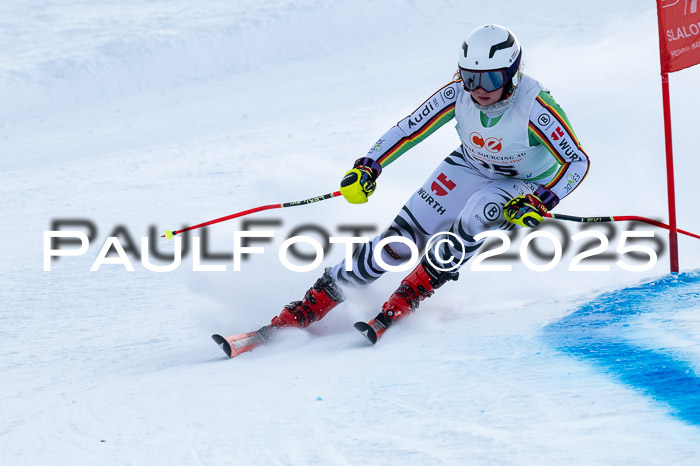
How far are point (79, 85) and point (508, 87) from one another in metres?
9.32

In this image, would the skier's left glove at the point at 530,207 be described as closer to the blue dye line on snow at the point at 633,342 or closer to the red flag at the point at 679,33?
the blue dye line on snow at the point at 633,342

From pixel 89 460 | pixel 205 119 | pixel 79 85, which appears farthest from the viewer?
pixel 79 85

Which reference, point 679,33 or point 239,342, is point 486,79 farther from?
point 239,342

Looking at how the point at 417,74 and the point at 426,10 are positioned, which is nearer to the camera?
the point at 417,74

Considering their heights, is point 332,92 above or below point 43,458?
above

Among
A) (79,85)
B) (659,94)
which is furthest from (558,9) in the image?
(79,85)

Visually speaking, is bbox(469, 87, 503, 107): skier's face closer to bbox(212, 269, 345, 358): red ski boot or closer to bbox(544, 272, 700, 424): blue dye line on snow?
bbox(544, 272, 700, 424): blue dye line on snow

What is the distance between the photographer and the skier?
152 inches

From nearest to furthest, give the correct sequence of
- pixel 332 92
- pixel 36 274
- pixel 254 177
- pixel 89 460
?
pixel 89 460 < pixel 36 274 < pixel 254 177 < pixel 332 92

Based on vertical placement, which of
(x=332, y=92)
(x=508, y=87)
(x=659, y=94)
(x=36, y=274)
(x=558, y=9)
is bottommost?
(x=36, y=274)

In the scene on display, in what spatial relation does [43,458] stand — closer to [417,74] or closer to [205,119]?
[205,119]

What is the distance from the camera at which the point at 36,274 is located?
5.79m

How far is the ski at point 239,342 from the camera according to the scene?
3.98 m

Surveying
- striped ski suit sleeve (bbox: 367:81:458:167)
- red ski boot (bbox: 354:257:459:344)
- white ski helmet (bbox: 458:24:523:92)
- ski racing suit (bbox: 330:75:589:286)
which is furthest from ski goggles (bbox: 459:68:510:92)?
red ski boot (bbox: 354:257:459:344)
